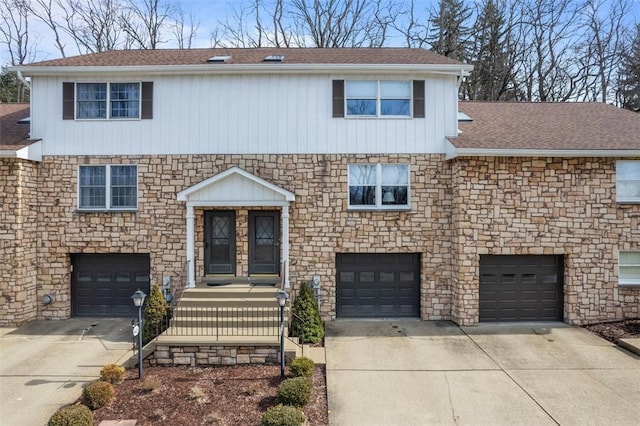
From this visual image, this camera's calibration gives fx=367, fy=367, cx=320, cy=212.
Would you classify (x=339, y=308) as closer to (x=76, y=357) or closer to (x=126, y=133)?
Answer: (x=76, y=357)

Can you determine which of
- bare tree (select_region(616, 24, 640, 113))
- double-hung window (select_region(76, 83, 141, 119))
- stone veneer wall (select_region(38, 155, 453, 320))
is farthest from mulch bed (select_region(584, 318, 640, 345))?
bare tree (select_region(616, 24, 640, 113))

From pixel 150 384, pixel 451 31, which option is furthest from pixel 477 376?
pixel 451 31

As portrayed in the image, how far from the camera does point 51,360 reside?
8047mm

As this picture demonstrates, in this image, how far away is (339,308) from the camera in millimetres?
10961

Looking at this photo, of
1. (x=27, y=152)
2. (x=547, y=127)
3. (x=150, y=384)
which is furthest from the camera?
(x=547, y=127)

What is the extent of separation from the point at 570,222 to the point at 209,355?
1026 centimetres

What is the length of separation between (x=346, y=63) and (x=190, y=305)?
7.97m

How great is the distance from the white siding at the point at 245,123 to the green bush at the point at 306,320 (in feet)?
14.0

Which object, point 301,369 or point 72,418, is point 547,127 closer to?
point 301,369

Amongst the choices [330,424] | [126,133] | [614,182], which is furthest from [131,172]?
[614,182]

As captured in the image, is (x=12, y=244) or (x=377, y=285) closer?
(x=12, y=244)

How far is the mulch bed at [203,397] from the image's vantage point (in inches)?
232

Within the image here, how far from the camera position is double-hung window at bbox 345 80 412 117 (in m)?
10.9

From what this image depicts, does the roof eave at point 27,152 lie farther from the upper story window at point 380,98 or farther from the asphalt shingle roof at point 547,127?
the asphalt shingle roof at point 547,127
